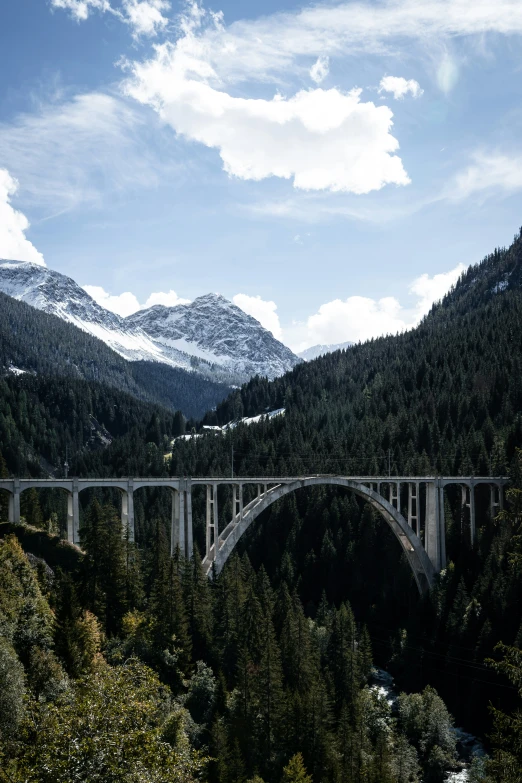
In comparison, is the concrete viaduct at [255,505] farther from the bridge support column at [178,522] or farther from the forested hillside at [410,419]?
the forested hillside at [410,419]

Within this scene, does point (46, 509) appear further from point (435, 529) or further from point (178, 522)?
point (435, 529)

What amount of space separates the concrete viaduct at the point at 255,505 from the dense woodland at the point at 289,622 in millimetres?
2353

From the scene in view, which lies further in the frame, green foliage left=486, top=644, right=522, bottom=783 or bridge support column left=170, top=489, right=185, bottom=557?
bridge support column left=170, top=489, right=185, bottom=557

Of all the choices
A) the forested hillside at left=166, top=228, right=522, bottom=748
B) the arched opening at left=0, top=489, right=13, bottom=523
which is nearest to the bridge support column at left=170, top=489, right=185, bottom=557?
the arched opening at left=0, top=489, right=13, bottom=523

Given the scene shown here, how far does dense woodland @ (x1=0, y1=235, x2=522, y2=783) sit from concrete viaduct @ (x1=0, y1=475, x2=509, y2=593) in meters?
2.35

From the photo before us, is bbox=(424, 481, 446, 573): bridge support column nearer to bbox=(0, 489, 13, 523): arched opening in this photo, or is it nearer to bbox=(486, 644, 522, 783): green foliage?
bbox=(0, 489, 13, 523): arched opening

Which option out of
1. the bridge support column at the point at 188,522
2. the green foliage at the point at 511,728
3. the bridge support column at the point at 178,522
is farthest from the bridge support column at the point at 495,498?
the green foliage at the point at 511,728

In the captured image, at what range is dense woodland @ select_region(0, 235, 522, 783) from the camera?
25.6 meters

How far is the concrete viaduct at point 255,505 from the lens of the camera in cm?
6412

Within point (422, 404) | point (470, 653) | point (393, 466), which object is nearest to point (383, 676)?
point (470, 653)

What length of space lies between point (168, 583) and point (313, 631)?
23.5 metres

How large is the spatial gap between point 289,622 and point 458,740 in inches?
729

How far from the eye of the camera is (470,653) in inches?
2783

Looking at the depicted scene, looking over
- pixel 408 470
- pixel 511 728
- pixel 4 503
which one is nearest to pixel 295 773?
pixel 511 728
